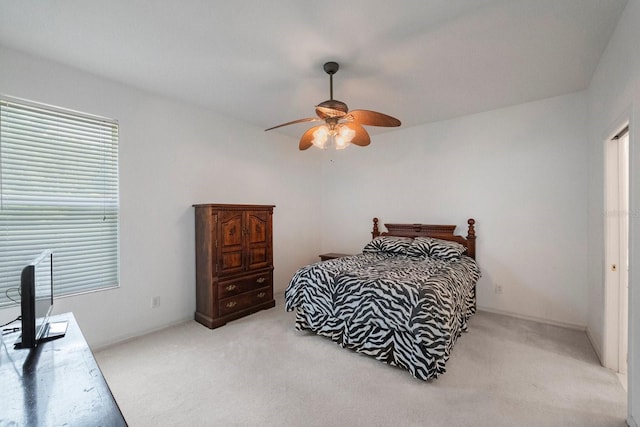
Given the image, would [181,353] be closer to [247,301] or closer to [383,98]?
[247,301]

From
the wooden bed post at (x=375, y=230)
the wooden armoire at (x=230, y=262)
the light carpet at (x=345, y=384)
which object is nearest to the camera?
the light carpet at (x=345, y=384)

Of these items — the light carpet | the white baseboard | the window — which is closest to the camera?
the light carpet

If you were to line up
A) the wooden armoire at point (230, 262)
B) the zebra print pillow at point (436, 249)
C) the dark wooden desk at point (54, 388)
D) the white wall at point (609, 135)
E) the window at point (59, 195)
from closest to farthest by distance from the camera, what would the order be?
the dark wooden desk at point (54, 388), the white wall at point (609, 135), the window at point (59, 195), the wooden armoire at point (230, 262), the zebra print pillow at point (436, 249)

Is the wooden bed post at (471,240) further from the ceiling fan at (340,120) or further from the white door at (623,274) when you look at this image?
the ceiling fan at (340,120)

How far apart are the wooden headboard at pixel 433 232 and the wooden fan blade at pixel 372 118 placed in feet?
6.57

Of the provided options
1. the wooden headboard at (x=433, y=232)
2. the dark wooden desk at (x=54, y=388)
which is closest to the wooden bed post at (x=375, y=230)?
Answer: the wooden headboard at (x=433, y=232)

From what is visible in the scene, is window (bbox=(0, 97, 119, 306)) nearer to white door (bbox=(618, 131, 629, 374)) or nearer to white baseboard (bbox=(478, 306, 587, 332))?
white baseboard (bbox=(478, 306, 587, 332))

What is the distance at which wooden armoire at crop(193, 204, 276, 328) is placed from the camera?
10.6 feet

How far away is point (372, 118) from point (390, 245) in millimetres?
1947

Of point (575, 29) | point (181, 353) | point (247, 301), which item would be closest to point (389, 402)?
point (181, 353)

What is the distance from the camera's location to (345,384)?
2.15m

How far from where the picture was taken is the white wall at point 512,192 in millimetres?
3150

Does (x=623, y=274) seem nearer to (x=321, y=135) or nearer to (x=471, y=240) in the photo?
(x=471, y=240)

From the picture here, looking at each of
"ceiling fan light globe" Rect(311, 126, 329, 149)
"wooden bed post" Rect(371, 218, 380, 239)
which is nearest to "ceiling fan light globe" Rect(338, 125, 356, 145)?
"ceiling fan light globe" Rect(311, 126, 329, 149)
